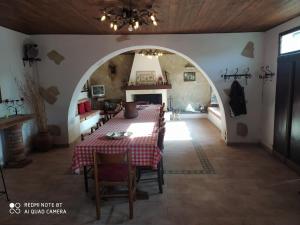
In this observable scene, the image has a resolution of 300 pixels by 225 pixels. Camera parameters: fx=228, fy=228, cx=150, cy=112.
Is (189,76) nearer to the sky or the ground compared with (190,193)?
nearer to the sky

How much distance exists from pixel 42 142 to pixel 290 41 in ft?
16.8

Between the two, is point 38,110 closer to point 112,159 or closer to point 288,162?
point 112,159

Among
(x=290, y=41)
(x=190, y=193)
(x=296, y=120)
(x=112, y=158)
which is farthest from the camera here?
(x=290, y=41)

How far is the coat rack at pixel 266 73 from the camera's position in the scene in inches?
178

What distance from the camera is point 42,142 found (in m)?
4.90

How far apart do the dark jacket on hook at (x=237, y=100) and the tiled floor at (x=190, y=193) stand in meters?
0.86

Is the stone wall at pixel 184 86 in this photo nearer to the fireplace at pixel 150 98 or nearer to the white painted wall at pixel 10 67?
the fireplace at pixel 150 98

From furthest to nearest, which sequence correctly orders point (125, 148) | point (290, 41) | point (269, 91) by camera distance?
point (269, 91) < point (290, 41) < point (125, 148)

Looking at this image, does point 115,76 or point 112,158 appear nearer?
point 112,158

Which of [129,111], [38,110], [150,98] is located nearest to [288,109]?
[129,111]

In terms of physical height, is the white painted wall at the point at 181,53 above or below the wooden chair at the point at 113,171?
above

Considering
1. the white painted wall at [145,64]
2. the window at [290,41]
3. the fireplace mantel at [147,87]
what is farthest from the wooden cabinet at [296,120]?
the white painted wall at [145,64]

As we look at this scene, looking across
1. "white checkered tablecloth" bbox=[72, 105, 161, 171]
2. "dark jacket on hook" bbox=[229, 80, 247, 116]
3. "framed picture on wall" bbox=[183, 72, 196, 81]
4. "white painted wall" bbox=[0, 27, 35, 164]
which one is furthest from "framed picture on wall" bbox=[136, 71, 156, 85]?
"white checkered tablecloth" bbox=[72, 105, 161, 171]

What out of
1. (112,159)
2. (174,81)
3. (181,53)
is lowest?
(112,159)
